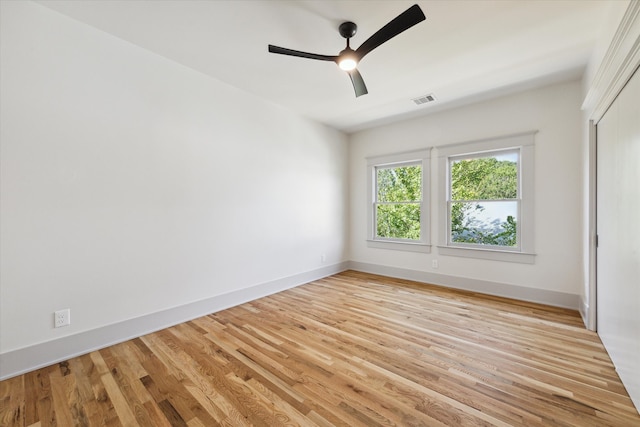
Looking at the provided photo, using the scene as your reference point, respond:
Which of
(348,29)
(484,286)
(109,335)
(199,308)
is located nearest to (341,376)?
(199,308)

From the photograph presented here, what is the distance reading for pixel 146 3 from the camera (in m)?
2.04

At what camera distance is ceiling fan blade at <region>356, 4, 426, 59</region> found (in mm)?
1711

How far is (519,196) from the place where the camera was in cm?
359

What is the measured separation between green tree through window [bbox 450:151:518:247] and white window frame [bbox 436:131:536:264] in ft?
0.24

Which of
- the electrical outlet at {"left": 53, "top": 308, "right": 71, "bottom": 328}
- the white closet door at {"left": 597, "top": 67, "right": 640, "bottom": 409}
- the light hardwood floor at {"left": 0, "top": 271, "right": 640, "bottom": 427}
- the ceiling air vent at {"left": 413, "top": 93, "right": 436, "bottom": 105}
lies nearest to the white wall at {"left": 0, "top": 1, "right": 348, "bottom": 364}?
the electrical outlet at {"left": 53, "top": 308, "right": 71, "bottom": 328}

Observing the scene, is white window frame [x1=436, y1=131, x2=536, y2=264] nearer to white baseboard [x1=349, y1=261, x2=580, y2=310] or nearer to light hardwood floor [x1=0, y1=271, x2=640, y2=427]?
white baseboard [x1=349, y1=261, x2=580, y2=310]

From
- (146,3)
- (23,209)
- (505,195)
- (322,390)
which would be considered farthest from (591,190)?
(23,209)

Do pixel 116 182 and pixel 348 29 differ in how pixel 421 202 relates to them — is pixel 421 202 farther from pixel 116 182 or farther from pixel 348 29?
pixel 116 182

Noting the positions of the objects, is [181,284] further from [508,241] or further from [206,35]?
[508,241]

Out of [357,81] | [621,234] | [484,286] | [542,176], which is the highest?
[357,81]

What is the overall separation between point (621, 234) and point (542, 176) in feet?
5.88

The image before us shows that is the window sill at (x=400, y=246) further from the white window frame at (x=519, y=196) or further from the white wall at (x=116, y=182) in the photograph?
the white wall at (x=116, y=182)

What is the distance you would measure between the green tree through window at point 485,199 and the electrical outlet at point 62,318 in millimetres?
4594

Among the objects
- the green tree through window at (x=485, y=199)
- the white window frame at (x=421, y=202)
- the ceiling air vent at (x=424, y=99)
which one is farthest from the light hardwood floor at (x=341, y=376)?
the ceiling air vent at (x=424, y=99)
